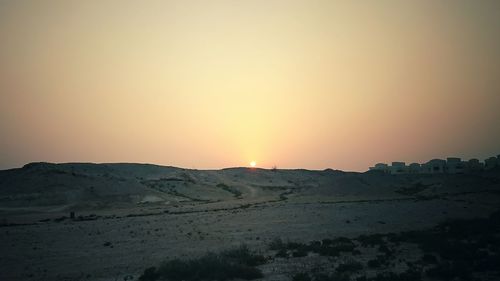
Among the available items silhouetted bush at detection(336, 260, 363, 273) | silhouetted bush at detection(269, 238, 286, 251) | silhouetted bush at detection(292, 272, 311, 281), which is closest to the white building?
silhouetted bush at detection(269, 238, 286, 251)

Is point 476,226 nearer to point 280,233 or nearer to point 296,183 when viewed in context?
point 280,233

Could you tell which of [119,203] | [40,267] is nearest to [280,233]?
[40,267]

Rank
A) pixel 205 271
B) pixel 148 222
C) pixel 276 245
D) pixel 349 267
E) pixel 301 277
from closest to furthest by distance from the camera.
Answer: pixel 301 277 → pixel 349 267 → pixel 205 271 → pixel 276 245 → pixel 148 222

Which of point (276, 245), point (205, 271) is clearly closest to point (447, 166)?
Answer: point (276, 245)

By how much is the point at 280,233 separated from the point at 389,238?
8.93 metres

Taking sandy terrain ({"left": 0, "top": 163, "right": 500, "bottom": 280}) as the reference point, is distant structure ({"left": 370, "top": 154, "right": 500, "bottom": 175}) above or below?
above

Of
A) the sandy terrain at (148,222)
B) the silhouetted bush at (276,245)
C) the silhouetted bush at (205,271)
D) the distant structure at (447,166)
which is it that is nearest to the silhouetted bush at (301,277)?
the sandy terrain at (148,222)

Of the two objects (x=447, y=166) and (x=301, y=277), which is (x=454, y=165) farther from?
(x=301, y=277)

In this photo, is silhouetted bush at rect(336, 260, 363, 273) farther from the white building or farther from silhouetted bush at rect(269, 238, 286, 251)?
the white building

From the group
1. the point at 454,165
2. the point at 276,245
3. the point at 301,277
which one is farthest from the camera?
the point at 454,165

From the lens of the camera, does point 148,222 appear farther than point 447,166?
No

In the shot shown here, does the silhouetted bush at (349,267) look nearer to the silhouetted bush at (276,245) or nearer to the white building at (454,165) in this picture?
the silhouetted bush at (276,245)

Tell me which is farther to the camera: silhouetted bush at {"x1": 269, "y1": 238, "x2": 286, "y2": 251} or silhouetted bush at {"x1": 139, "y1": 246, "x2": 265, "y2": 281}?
silhouetted bush at {"x1": 269, "y1": 238, "x2": 286, "y2": 251}

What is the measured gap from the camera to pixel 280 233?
3525 cm
